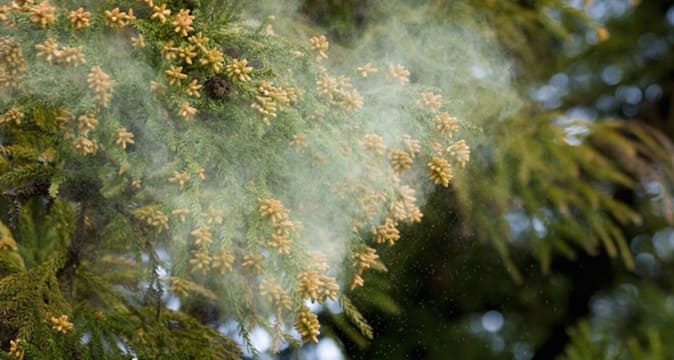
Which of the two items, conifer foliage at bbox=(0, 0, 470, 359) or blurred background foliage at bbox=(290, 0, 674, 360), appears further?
blurred background foliage at bbox=(290, 0, 674, 360)

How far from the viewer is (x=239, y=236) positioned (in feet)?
3.87

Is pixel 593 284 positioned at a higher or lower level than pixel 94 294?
lower

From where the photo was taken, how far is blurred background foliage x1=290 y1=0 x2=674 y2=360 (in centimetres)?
176

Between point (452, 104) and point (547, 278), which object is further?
point (547, 278)

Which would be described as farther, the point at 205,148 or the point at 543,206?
the point at 543,206

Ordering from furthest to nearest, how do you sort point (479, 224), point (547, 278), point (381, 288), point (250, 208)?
point (547, 278)
point (479, 224)
point (381, 288)
point (250, 208)

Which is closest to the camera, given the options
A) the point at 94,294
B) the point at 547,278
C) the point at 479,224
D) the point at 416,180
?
the point at 416,180

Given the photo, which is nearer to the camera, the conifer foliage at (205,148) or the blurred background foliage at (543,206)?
the conifer foliage at (205,148)

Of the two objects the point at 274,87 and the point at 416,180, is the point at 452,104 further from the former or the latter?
the point at 274,87

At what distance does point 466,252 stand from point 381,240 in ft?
3.82

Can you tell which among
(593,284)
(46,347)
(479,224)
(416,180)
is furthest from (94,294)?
(593,284)

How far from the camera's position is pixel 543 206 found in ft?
6.89

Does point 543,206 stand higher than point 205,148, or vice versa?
point 205,148

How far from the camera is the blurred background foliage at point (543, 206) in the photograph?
5.78 feet
